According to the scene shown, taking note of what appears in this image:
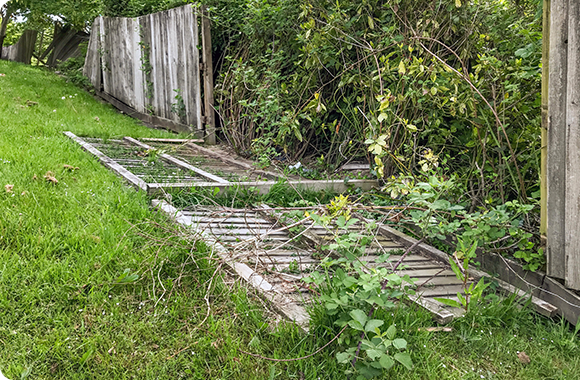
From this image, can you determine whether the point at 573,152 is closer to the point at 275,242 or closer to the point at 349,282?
the point at 349,282

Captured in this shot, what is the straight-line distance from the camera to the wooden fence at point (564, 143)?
2.51 m

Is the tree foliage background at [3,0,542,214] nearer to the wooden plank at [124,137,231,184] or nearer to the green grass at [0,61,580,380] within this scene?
the wooden plank at [124,137,231,184]

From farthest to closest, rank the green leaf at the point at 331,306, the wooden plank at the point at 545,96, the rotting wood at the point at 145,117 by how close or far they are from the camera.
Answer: the rotting wood at the point at 145,117 < the wooden plank at the point at 545,96 < the green leaf at the point at 331,306

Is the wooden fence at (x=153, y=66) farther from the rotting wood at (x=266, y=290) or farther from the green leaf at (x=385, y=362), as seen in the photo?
the green leaf at (x=385, y=362)

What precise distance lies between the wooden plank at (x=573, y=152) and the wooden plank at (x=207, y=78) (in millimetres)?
5649

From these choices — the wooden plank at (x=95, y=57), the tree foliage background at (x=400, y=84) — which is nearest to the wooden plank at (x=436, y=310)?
the tree foliage background at (x=400, y=84)

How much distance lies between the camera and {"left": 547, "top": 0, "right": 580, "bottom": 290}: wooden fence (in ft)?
8.24

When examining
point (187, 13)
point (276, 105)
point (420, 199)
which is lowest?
point (420, 199)

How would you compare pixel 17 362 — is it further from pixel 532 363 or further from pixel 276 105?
pixel 276 105

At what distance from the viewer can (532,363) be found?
→ 7.61ft

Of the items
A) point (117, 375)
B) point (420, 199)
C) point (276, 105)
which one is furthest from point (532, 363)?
point (276, 105)

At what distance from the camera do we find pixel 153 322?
2.34 meters

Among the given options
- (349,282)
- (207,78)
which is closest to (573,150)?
(349,282)

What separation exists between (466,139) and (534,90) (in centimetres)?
83
